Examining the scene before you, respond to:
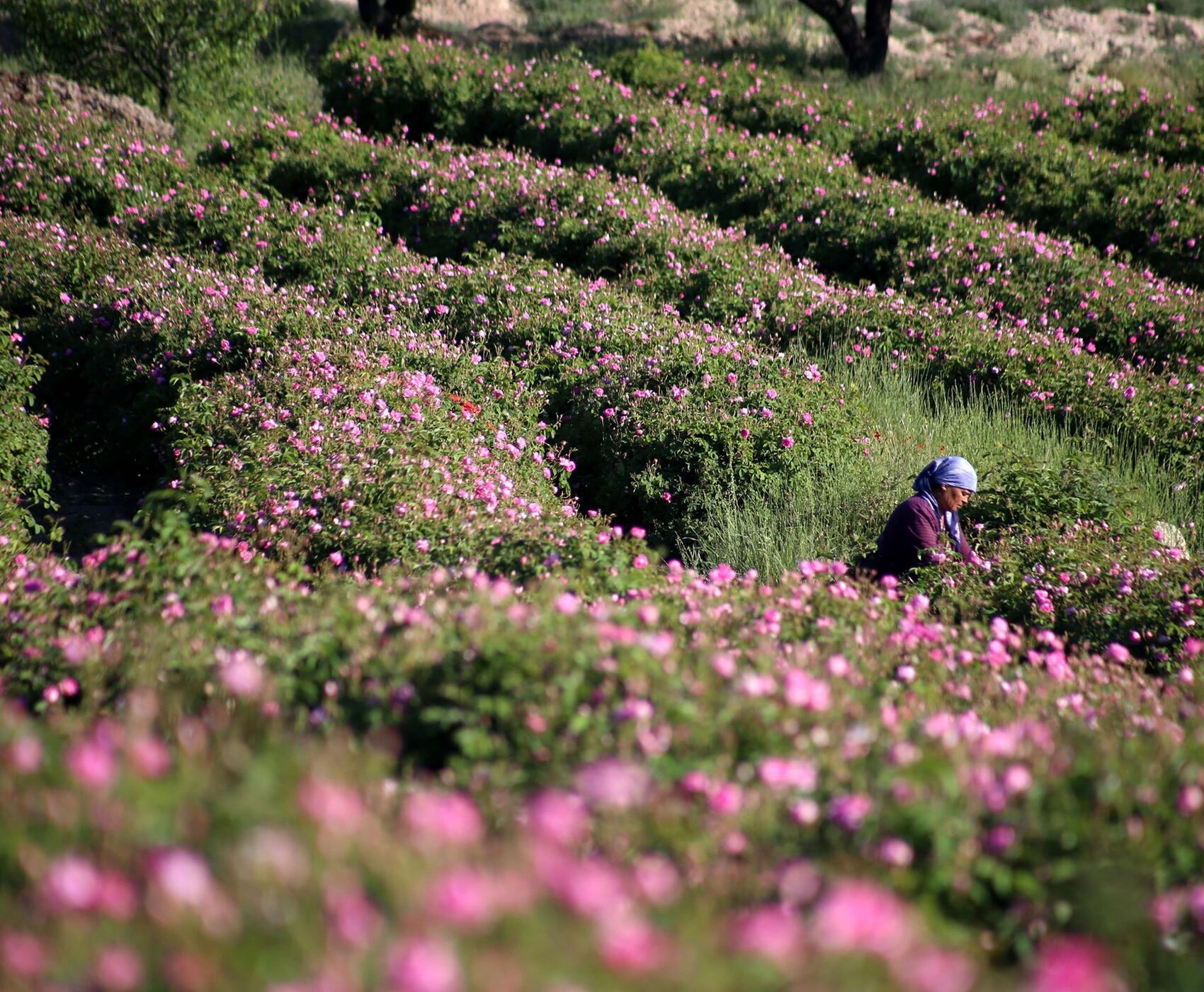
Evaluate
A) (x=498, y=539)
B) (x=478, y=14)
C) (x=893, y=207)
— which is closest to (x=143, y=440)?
(x=498, y=539)

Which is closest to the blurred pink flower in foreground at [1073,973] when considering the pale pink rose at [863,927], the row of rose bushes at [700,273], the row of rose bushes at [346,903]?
the row of rose bushes at [346,903]

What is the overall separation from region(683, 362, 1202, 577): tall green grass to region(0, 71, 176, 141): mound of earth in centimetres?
1088

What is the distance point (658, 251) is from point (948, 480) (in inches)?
211

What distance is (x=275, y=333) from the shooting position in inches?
285

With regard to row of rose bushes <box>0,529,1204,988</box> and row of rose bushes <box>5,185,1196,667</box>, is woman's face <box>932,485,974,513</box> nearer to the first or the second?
row of rose bushes <box>5,185,1196,667</box>

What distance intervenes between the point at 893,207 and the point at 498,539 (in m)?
8.59

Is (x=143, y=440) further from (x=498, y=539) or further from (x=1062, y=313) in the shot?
(x=1062, y=313)

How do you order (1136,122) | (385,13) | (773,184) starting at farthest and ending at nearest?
(385,13)
(1136,122)
(773,184)

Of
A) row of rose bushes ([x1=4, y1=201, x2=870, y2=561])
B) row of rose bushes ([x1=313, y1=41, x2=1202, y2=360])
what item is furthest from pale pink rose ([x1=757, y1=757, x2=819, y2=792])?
row of rose bushes ([x1=313, y1=41, x2=1202, y2=360])

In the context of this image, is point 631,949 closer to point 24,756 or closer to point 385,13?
point 24,756

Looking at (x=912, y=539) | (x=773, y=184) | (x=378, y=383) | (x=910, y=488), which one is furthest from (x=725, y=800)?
(x=773, y=184)

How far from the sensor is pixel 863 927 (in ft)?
3.97

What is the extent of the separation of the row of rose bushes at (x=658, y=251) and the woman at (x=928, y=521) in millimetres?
3116

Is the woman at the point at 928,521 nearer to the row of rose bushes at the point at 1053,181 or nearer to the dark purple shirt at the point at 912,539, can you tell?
the dark purple shirt at the point at 912,539
